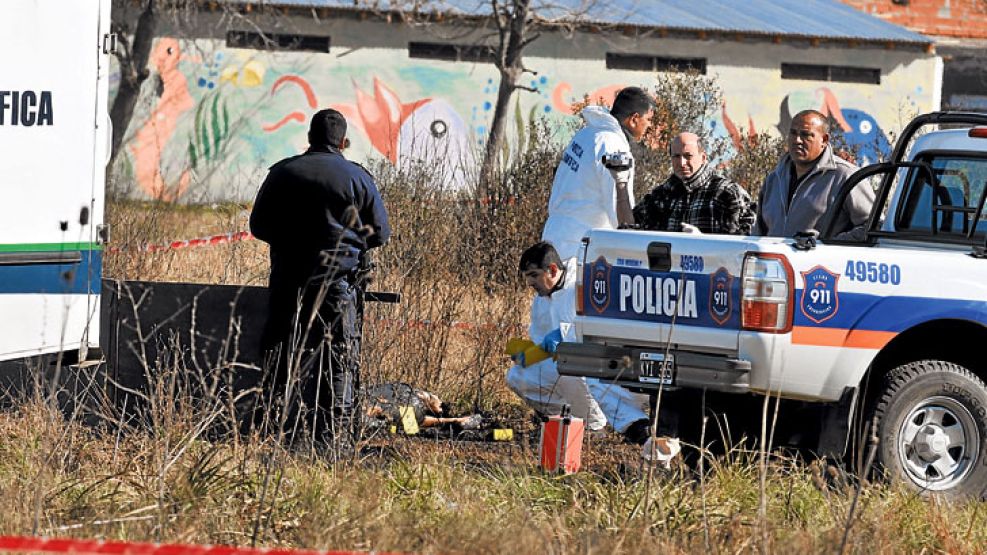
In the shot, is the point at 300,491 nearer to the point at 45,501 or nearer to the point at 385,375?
the point at 45,501

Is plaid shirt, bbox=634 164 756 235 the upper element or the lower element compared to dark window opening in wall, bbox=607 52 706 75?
lower

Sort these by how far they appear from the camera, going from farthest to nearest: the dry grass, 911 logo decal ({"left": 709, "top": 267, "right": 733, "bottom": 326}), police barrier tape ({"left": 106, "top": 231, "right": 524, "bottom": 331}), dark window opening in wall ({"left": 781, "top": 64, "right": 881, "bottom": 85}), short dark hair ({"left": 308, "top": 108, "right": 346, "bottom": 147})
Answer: dark window opening in wall ({"left": 781, "top": 64, "right": 881, "bottom": 85})
police barrier tape ({"left": 106, "top": 231, "right": 524, "bottom": 331})
short dark hair ({"left": 308, "top": 108, "right": 346, "bottom": 147})
911 logo decal ({"left": 709, "top": 267, "right": 733, "bottom": 326})
the dry grass

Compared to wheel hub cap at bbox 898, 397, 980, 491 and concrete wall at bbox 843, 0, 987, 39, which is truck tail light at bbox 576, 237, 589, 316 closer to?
wheel hub cap at bbox 898, 397, 980, 491

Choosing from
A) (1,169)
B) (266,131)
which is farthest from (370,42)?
(1,169)

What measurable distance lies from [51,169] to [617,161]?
9.92 ft

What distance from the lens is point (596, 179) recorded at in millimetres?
9109

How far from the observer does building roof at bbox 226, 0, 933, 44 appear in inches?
1203

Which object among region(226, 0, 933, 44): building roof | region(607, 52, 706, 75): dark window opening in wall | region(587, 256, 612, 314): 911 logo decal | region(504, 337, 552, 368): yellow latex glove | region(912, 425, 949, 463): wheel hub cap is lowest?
region(912, 425, 949, 463): wheel hub cap

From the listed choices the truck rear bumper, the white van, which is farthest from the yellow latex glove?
the white van

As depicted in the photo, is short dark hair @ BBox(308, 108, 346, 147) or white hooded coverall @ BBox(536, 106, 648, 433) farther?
white hooded coverall @ BBox(536, 106, 648, 433)

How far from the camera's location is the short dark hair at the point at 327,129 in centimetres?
820

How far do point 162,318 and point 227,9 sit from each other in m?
20.9

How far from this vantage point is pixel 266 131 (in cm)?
3056

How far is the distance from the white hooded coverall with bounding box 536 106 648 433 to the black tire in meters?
1.79
